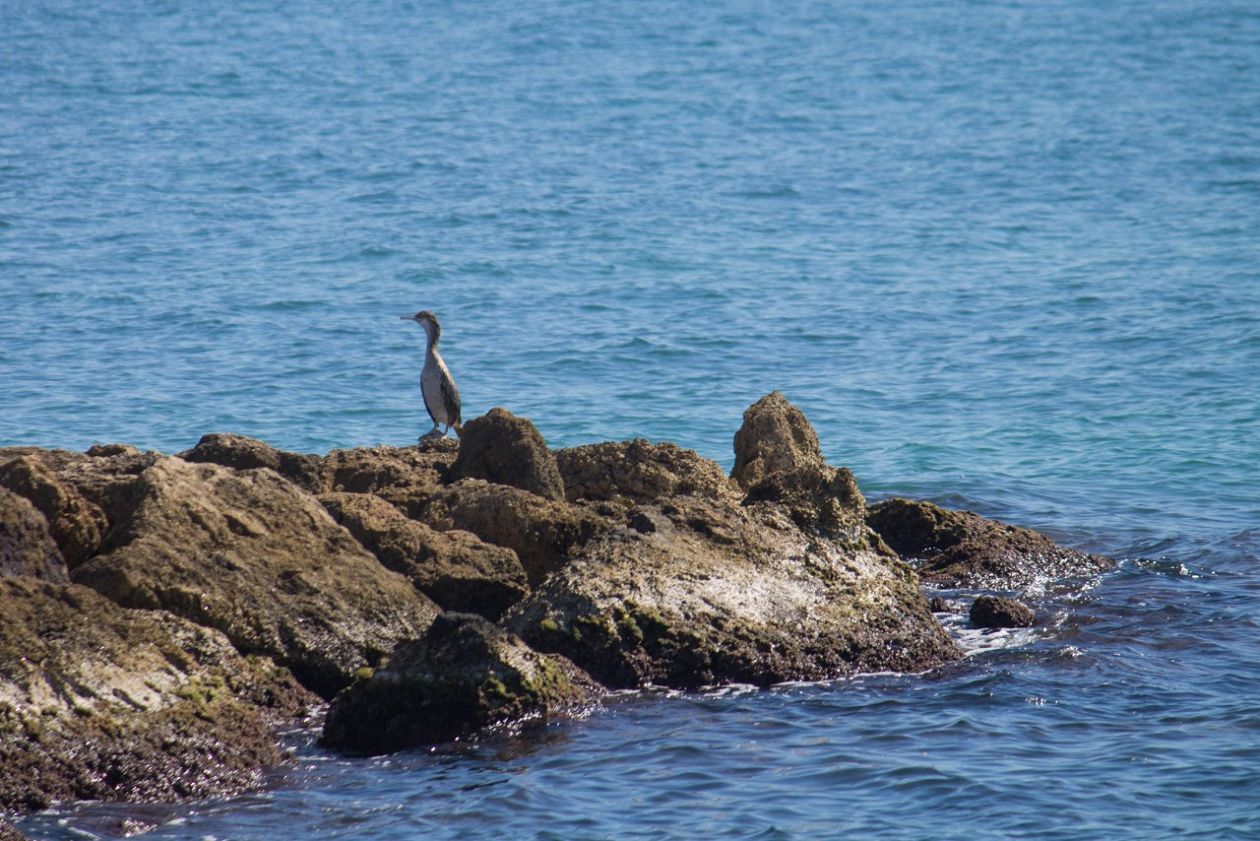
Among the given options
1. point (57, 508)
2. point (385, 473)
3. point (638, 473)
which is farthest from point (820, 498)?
point (57, 508)

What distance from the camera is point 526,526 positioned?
9.57 meters

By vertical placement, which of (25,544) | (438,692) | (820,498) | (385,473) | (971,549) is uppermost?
(25,544)

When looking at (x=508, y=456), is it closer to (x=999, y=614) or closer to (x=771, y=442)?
(x=771, y=442)

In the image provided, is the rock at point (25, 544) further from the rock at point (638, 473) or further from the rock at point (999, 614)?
the rock at point (999, 614)

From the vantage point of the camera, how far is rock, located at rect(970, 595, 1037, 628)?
9844 millimetres

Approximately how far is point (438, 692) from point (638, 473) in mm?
3128

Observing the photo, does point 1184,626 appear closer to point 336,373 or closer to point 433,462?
point 433,462

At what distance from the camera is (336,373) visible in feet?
61.9

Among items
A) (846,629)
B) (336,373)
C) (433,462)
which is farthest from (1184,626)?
(336,373)

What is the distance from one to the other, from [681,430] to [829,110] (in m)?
19.8

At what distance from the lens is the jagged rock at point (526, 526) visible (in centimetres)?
957

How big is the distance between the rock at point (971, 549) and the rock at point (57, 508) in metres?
5.44

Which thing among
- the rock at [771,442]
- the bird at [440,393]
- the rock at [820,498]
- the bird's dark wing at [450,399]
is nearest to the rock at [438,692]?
the rock at [820,498]

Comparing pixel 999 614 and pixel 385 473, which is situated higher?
pixel 385 473
